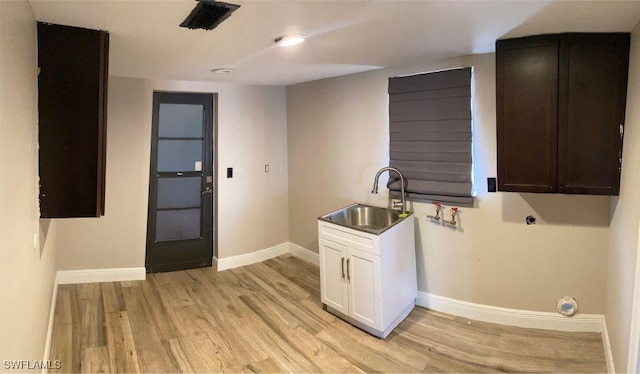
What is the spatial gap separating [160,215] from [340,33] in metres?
3.01

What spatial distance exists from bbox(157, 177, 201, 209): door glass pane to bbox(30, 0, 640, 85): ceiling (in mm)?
1429

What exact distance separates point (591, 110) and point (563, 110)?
0.51ft

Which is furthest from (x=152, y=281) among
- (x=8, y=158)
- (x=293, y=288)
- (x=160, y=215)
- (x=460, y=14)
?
(x=460, y=14)

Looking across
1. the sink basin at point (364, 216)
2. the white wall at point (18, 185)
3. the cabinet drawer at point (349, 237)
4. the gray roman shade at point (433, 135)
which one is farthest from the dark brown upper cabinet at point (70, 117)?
the gray roman shade at point (433, 135)

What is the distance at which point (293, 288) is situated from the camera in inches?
155

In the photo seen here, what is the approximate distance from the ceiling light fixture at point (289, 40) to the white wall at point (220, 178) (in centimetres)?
198

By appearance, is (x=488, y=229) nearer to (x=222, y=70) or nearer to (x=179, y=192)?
(x=222, y=70)

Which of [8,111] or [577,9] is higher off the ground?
[577,9]

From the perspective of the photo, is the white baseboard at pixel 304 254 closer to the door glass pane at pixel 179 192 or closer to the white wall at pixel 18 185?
the door glass pane at pixel 179 192

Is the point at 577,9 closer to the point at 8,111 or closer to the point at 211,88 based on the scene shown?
the point at 8,111

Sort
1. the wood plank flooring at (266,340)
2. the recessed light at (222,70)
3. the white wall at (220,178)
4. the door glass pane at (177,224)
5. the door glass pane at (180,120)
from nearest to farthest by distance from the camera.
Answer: the wood plank flooring at (266,340), the recessed light at (222,70), the white wall at (220,178), the door glass pane at (180,120), the door glass pane at (177,224)

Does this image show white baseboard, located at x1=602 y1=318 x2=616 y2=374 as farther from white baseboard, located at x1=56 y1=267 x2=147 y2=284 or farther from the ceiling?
white baseboard, located at x1=56 y1=267 x2=147 y2=284

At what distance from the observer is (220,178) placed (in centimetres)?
443

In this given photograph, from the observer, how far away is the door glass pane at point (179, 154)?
13.9 ft
